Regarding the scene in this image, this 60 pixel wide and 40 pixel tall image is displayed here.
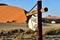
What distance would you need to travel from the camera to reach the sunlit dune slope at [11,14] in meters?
17.8

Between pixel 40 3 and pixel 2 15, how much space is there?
41.8 feet

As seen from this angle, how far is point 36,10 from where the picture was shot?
6.12 metres

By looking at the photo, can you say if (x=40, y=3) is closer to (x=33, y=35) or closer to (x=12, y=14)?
(x=33, y=35)

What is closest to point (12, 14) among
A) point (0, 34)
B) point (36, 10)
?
point (0, 34)

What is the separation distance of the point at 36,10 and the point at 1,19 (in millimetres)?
11808

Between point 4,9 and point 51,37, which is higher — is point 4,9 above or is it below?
above

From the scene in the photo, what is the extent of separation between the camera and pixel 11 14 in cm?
1870

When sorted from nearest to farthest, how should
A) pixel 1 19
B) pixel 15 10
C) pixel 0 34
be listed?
1. pixel 0 34
2. pixel 1 19
3. pixel 15 10

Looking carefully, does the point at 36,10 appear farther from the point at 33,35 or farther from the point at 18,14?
the point at 18,14

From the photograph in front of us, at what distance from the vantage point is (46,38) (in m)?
9.11

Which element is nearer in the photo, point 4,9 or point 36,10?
point 36,10

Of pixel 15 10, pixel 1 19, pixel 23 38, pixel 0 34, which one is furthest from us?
pixel 15 10

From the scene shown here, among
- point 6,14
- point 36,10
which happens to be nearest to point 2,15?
point 6,14

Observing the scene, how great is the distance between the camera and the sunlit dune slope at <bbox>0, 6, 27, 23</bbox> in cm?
1784
